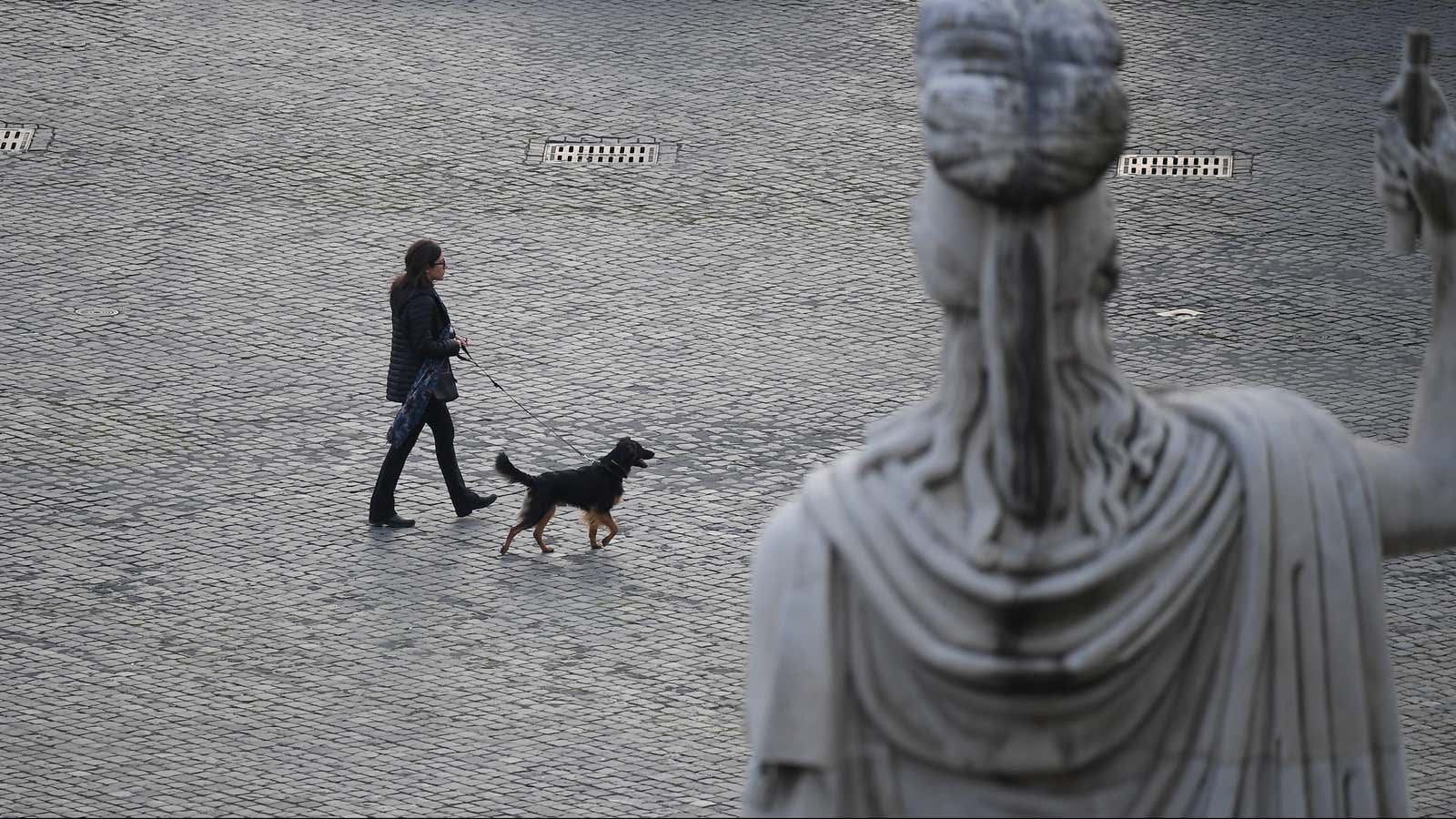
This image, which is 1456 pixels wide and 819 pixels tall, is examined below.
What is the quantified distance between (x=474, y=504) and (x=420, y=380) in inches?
25.5

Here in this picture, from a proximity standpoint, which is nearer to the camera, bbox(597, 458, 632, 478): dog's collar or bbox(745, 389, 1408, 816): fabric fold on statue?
bbox(745, 389, 1408, 816): fabric fold on statue

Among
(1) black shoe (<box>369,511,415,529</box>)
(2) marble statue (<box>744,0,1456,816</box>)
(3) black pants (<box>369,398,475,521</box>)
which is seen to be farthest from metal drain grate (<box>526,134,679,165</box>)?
(2) marble statue (<box>744,0,1456,816</box>)

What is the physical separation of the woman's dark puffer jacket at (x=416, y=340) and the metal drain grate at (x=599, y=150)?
14.6ft

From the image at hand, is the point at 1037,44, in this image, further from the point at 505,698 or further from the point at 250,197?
the point at 250,197

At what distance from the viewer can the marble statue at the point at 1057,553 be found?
10.9ft

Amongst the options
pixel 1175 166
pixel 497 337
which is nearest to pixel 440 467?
pixel 497 337

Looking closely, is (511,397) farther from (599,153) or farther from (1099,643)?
(1099,643)

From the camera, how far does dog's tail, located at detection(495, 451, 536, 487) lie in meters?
11.7

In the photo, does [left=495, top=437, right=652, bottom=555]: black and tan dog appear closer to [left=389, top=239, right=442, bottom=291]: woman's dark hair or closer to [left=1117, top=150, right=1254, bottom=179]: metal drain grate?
[left=389, top=239, right=442, bottom=291]: woman's dark hair

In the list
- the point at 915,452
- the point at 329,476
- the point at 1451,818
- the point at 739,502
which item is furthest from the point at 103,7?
the point at 915,452

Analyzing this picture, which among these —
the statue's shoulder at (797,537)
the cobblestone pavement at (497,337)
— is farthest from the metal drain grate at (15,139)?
the statue's shoulder at (797,537)

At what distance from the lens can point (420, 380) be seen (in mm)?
12352

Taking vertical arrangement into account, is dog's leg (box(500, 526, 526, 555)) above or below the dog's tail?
below

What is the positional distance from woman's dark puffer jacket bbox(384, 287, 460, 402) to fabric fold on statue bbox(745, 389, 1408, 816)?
898 cm
